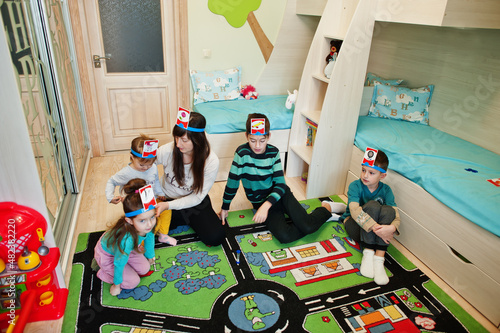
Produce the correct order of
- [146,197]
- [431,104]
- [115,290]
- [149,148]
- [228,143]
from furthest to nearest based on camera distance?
[228,143], [431,104], [149,148], [115,290], [146,197]

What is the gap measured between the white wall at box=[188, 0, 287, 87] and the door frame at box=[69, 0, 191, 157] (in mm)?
67

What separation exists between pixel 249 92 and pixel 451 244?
211cm

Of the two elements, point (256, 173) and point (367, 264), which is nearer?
point (367, 264)

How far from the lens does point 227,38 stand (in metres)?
3.23

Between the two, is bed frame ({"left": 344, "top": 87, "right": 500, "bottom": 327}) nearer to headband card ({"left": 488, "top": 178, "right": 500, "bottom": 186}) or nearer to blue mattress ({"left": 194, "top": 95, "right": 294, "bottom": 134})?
headband card ({"left": 488, "top": 178, "right": 500, "bottom": 186})

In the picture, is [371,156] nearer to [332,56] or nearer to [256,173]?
[256,173]

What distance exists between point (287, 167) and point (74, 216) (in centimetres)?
164

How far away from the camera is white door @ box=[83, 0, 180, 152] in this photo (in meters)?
2.89

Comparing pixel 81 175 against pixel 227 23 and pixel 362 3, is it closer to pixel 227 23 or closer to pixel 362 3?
pixel 227 23

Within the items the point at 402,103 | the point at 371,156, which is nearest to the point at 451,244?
the point at 371,156

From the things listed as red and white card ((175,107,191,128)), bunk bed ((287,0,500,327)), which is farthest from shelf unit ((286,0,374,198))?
red and white card ((175,107,191,128))

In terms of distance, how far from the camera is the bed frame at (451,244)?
1.68 m

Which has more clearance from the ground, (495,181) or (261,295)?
(495,181)

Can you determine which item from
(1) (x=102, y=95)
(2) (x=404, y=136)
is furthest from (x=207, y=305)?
(1) (x=102, y=95)
